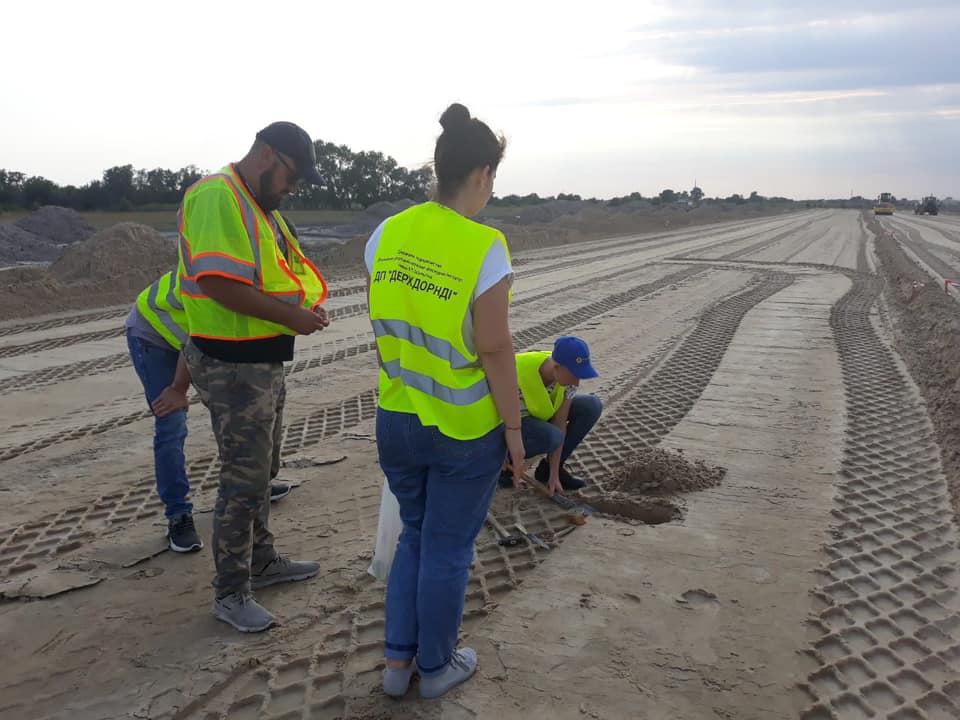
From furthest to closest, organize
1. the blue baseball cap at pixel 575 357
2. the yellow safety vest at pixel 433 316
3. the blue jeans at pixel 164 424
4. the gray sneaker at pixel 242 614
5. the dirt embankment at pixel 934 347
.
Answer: the dirt embankment at pixel 934 347
the blue baseball cap at pixel 575 357
the blue jeans at pixel 164 424
the gray sneaker at pixel 242 614
the yellow safety vest at pixel 433 316

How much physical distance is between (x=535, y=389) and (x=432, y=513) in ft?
5.92

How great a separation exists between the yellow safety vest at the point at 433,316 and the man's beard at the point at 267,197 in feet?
2.48

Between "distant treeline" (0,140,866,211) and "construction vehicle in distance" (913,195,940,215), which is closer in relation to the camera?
"distant treeline" (0,140,866,211)

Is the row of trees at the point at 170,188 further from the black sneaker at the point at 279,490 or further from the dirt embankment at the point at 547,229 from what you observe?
the black sneaker at the point at 279,490

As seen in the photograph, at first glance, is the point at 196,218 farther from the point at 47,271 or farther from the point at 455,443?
the point at 47,271

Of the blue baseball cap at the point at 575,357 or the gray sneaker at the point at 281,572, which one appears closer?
the gray sneaker at the point at 281,572

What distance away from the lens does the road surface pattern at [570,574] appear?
2641 millimetres

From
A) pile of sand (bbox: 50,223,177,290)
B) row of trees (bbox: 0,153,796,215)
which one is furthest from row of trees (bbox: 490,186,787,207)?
pile of sand (bbox: 50,223,177,290)

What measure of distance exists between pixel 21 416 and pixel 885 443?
657cm

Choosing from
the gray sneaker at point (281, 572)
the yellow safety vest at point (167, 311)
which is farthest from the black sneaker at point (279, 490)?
the yellow safety vest at point (167, 311)

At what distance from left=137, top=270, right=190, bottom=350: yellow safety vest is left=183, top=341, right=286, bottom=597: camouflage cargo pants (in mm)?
410

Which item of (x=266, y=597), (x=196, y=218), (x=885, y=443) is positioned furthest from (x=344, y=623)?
(x=885, y=443)

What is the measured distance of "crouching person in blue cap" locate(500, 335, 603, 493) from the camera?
12.4 ft

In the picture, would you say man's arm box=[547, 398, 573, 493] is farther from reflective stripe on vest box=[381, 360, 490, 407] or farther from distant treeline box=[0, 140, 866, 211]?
distant treeline box=[0, 140, 866, 211]
